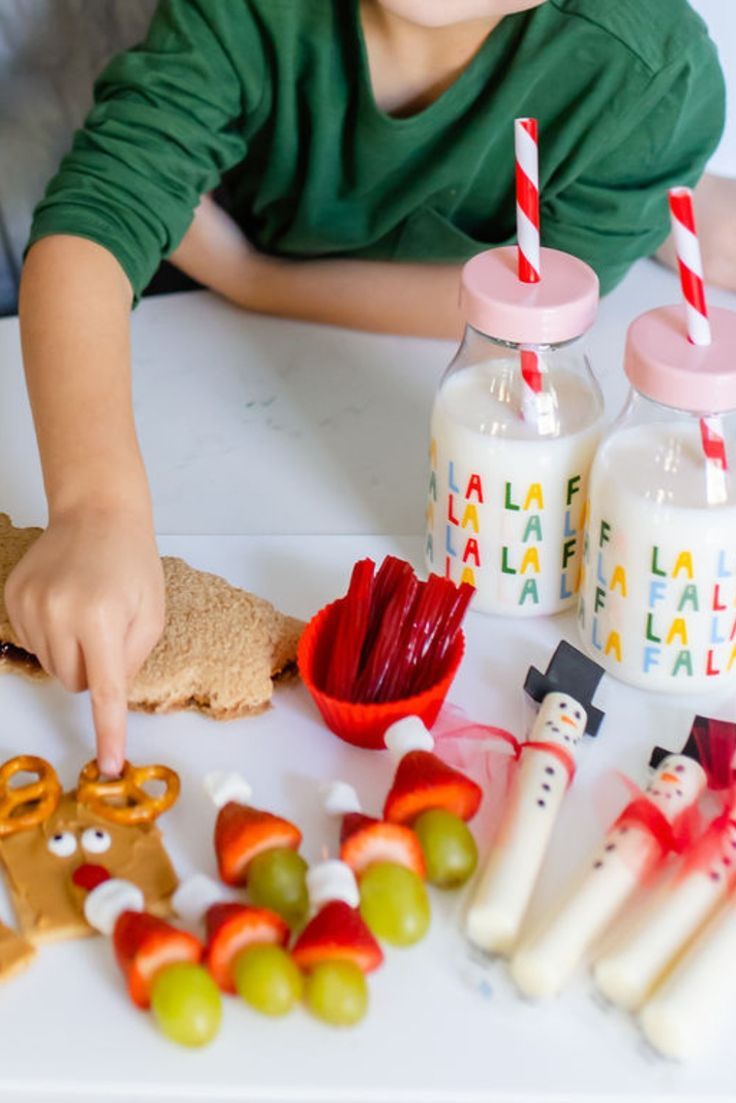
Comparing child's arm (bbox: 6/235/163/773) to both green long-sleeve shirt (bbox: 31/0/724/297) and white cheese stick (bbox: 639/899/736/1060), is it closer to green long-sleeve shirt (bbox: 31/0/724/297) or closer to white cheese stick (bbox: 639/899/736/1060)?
green long-sleeve shirt (bbox: 31/0/724/297)

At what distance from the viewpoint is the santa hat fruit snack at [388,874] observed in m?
0.54

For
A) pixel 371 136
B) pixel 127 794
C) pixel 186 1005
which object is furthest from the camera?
pixel 371 136

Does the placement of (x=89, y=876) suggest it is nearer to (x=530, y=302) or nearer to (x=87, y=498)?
(x=87, y=498)

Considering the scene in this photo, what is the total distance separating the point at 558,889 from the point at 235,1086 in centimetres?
15

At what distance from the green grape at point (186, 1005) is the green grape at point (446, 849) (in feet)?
0.34

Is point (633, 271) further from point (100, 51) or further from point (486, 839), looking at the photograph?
point (486, 839)

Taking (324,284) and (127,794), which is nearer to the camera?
(127,794)

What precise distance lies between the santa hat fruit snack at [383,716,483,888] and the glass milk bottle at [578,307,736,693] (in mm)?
Answer: 115

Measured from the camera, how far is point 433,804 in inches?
22.8

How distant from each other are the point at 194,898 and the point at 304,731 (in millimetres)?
122

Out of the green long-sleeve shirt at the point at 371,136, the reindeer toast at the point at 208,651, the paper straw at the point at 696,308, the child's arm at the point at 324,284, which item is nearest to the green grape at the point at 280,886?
the reindeer toast at the point at 208,651

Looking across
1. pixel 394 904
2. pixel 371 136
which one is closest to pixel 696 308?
pixel 394 904

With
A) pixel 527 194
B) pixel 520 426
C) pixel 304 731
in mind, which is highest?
pixel 527 194

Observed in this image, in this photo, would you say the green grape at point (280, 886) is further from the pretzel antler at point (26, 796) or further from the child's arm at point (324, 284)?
the child's arm at point (324, 284)
